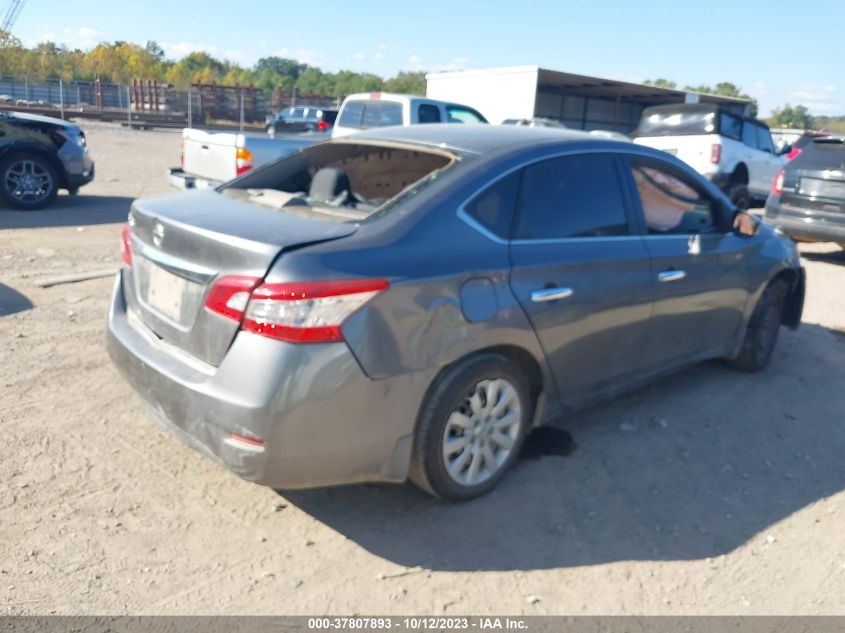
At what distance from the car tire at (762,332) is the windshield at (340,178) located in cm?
274

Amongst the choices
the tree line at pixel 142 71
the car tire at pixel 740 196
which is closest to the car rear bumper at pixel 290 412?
the car tire at pixel 740 196

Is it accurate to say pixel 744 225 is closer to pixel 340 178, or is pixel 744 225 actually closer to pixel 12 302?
pixel 340 178

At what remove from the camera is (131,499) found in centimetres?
342

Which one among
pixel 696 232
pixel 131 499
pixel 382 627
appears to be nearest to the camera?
pixel 382 627

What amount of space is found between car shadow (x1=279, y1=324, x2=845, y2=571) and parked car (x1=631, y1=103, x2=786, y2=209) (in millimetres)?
8700

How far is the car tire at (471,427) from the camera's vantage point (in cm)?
325

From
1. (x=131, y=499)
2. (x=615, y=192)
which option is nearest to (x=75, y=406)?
(x=131, y=499)

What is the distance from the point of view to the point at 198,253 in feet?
10.1

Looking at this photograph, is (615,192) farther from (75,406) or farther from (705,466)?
(75,406)

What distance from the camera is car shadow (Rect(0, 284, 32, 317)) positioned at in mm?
5816

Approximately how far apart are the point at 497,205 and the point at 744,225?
2.20 metres

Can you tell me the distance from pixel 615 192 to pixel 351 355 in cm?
199

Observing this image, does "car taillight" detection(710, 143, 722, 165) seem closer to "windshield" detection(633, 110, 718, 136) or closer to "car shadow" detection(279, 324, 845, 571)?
"windshield" detection(633, 110, 718, 136)

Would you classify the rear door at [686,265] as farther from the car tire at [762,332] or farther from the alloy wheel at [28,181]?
the alloy wheel at [28,181]
